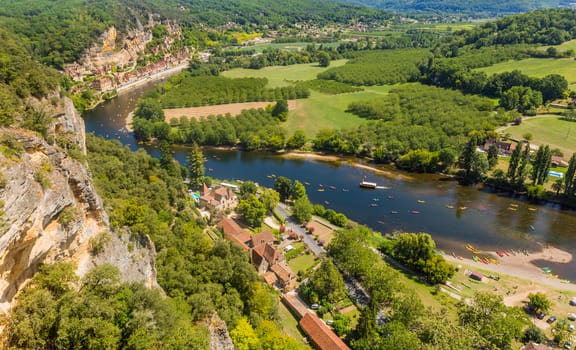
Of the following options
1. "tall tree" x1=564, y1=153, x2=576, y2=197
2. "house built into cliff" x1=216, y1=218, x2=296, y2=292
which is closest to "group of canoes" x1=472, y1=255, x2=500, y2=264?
"house built into cliff" x1=216, y1=218, x2=296, y2=292

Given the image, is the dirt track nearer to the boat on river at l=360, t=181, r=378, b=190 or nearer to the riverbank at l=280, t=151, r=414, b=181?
the riverbank at l=280, t=151, r=414, b=181

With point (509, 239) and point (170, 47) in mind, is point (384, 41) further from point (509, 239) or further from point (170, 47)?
point (509, 239)

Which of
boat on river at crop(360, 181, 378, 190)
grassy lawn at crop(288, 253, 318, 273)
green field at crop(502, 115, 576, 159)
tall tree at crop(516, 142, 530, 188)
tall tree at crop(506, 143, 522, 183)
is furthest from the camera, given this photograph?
green field at crop(502, 115, 576, 159)

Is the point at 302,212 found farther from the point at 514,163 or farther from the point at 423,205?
the point at 514,163

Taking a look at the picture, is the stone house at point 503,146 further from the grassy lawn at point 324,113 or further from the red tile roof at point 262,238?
the red tile roof at point 262,238

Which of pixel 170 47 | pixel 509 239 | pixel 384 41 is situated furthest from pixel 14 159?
pixel 384 41

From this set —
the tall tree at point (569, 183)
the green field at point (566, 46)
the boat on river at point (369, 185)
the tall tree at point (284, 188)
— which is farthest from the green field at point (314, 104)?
the green field at point (566, 46)
